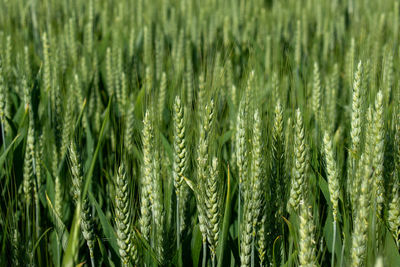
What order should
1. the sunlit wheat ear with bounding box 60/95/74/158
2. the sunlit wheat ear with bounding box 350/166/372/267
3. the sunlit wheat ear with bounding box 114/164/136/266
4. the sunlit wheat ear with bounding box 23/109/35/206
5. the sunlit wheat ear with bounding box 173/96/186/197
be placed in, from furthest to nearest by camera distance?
the sunlit wheat ear with bounding box 60/95/74/158 → the sunlit wheat ear with bounding box 23/109/35/206 → the sunlit wheat ear with bounding box 173/96/186/197 → the sunlit wheat ear with bounding box 114/164/136/266 → the sunlit wheat ear with bounding box 350/166/372/267

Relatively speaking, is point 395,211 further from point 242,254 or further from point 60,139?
point 60,139

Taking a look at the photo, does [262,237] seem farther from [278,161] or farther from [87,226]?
[87,226]

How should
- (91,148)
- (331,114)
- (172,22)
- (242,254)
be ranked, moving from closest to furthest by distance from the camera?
(242,254) → (91,148) → (331,114) → (172,22)

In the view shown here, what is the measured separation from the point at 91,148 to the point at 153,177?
1.75ft

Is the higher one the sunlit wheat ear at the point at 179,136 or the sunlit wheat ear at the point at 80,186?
the sunlit wheat ear at the point at 179,136

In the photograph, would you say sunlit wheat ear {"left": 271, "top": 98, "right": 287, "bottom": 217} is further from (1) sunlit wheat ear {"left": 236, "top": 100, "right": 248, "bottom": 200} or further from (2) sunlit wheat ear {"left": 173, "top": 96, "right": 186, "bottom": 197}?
(2) sunlit wheat ear {"left": 173, "top": 96, "right": 186, "bottom": 197}

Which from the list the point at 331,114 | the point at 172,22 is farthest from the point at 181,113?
the point at 172,22

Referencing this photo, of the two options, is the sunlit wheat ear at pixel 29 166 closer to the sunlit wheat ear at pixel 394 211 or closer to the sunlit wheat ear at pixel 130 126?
the sunlit wheat ear at pixel 130 126

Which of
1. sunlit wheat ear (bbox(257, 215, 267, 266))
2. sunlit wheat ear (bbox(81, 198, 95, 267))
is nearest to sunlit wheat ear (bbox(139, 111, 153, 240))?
sunlit wheat ear (bbox(81, 198, 95, 267))

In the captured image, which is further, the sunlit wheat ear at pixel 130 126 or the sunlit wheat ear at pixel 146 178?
the sunlit wheat ear at pixel 130 126

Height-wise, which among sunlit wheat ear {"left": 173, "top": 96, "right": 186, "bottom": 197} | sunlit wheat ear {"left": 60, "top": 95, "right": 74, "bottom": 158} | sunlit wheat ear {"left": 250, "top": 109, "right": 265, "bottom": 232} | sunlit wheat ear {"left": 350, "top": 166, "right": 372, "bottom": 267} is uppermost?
sunlit wheat ear {"left": 60, "top": 95, "right": 74, "bottom": 158}

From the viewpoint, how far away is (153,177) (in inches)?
39.1

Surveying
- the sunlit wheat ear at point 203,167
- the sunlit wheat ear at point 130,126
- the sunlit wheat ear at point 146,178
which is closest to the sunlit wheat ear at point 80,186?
the sunlit wheat ear at point 146,178

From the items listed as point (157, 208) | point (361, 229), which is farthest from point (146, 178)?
point (361, 229)
